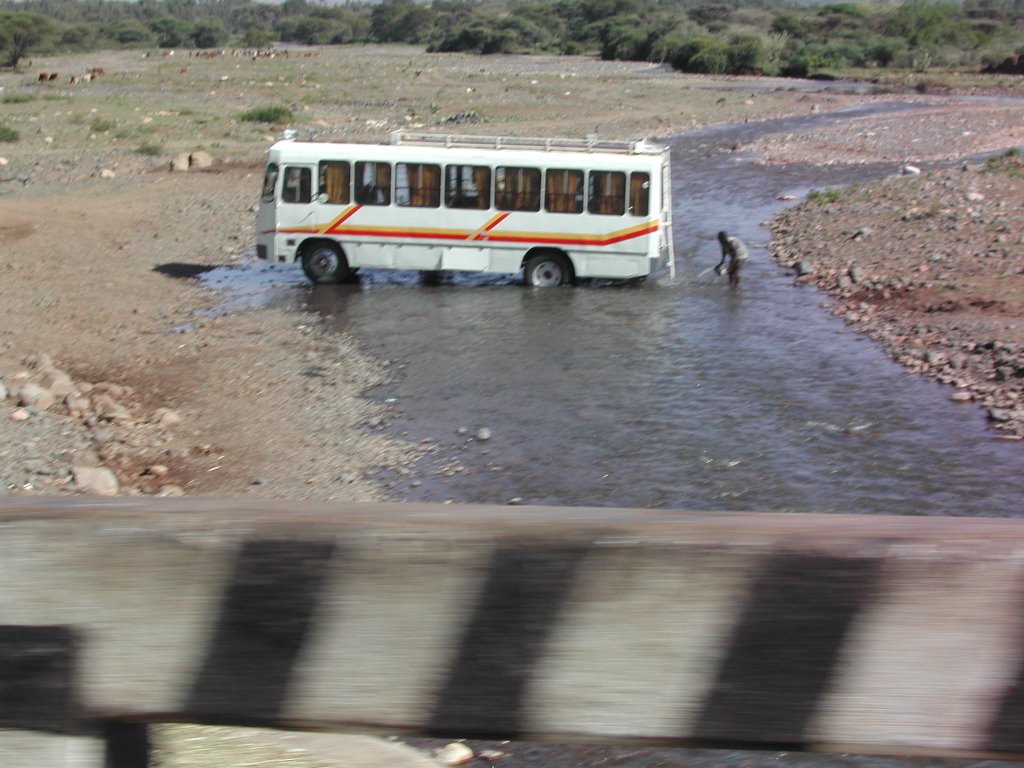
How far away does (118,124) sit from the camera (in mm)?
43656

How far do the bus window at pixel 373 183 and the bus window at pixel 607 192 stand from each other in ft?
10.8

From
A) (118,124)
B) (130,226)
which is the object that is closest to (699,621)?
(130,226)

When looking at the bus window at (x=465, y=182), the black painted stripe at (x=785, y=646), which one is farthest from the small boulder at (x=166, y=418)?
the black painted stripe at (x=785, y=646)

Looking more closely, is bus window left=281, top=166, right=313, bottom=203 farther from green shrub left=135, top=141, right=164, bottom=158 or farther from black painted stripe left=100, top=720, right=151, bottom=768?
black painted stripe left=100, top=720, right=151, bottom=768

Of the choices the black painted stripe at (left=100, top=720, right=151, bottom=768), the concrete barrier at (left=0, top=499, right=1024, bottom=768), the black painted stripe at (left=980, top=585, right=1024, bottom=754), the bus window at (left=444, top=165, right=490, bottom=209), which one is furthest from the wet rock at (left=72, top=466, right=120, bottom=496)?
the bus window at (left=444, top=165, right=490, bottom=209)

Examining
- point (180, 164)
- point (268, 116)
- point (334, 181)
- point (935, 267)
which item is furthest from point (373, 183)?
point (268, 116)

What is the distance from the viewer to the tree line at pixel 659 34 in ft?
282

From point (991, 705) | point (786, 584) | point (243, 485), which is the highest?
point (786, 584)

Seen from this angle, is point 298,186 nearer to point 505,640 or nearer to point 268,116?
point 505,640

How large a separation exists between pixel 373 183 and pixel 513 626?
1946 centimetres

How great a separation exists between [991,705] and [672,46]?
93938 millimetres

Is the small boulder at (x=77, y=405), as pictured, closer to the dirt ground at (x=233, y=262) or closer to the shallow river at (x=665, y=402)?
the dirt ground at (x=233, y=262)

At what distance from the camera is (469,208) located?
21422 millimetres

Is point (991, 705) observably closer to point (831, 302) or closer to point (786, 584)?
point (786, 584)
